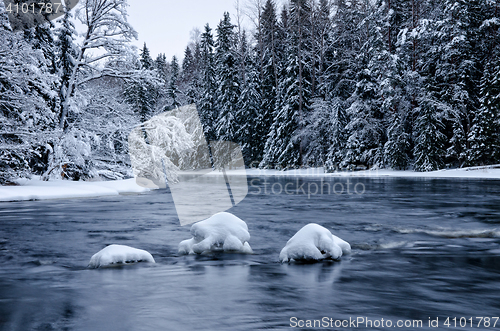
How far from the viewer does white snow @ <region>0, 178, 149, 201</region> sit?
16900mm

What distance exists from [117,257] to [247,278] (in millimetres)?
2262

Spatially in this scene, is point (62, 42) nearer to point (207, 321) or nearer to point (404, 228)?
point (404, 228)

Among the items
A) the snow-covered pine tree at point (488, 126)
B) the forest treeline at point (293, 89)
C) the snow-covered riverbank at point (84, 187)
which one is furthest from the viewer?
the snow-covered pine tree at point (488, 126)

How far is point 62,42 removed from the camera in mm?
21156

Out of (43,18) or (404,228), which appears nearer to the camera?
(404,228)

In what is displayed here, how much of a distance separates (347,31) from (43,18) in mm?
29999

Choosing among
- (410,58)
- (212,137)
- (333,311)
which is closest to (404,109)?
(410,58)

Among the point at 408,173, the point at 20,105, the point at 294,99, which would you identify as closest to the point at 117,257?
the point at 20,105

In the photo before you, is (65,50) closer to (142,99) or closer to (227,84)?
(227,84)

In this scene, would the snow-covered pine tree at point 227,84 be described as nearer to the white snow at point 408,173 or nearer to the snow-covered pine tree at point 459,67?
the white snow at point 408,173

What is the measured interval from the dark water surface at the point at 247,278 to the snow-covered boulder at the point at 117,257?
0.54 ft

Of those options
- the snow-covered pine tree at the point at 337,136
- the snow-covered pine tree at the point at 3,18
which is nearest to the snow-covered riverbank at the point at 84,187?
the snow-covered pine tree at the point at 3,18

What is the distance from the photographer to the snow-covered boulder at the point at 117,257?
7012mm

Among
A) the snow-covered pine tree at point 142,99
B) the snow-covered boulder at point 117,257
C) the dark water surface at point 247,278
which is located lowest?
the dark water surface at point 247,278
